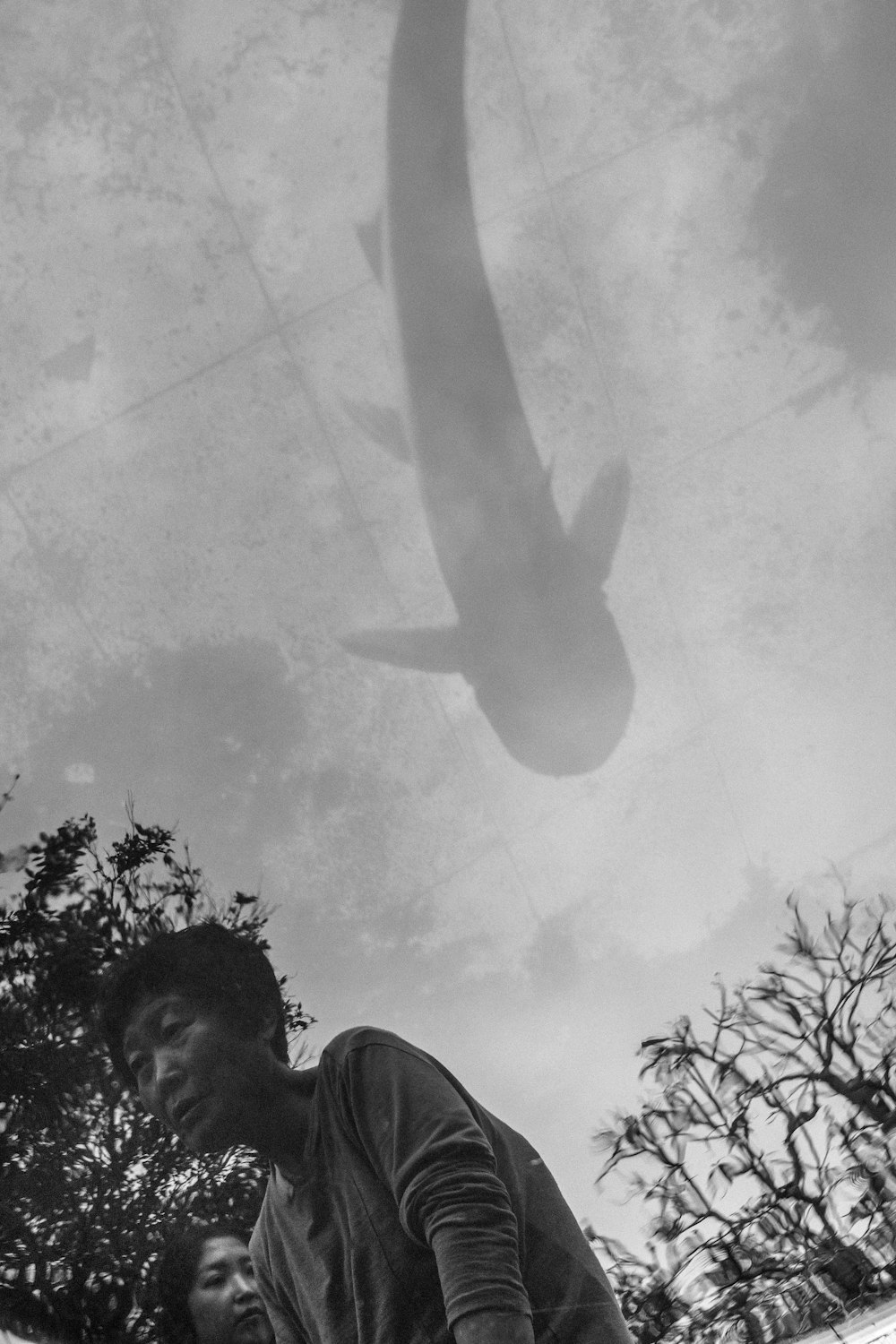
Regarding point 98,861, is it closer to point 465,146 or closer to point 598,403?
point 598,403

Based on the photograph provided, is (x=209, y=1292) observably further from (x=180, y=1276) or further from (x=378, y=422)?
(x=378, y=422)

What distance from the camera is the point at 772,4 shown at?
3830 mm

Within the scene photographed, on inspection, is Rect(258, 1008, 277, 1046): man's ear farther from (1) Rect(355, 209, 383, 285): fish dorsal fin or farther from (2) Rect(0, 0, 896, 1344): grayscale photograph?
(1) Rect(355, 209, 383, 285): fish dorsal fin

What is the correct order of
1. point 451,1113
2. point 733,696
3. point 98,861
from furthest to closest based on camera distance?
point 733,696, point 98,861, point 451,1113

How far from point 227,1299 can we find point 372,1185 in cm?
75

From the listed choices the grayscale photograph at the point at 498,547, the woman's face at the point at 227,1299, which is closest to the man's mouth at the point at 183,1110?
the woman's face at the point at 227,1299

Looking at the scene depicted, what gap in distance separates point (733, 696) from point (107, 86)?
2780 millimetres

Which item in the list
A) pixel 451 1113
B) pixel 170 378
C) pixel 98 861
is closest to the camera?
pixel 451 1113

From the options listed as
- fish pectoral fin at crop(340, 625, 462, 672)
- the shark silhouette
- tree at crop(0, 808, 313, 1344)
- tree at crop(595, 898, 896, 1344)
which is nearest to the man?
tree at crop(0, 808, 313, 1344)

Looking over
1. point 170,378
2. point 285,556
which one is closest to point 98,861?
point 285,556

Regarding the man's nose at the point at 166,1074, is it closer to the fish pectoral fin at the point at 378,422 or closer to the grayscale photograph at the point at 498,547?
the grayscale photograph at the point at 498,547

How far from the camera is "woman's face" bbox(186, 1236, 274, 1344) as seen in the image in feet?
8.62

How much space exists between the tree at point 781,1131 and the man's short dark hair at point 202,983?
1343 mm

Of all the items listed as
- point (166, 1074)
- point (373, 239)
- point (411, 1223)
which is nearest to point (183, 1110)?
point (166, 1074)
